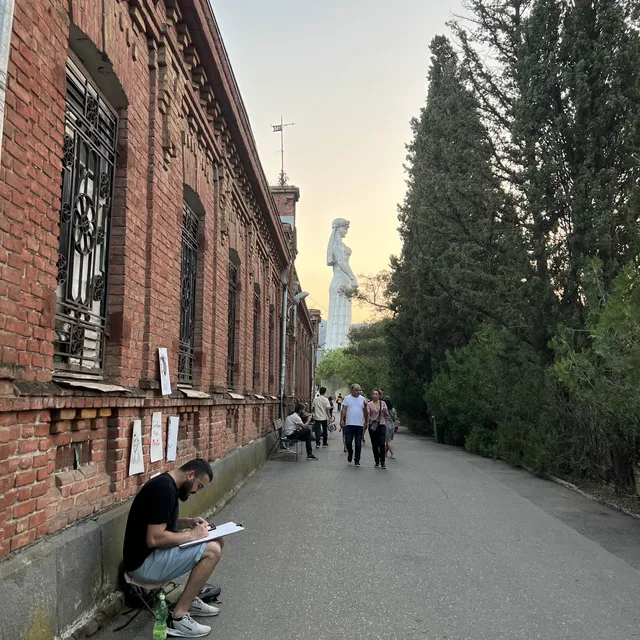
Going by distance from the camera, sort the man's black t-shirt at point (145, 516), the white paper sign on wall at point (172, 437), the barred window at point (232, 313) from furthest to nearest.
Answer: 1. the barred window at point (232, 313)
2. the white paper sign on wall at point (172, 437)
3. the man's black t-shirt at point (145, 516)

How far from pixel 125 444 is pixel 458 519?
4.72 m

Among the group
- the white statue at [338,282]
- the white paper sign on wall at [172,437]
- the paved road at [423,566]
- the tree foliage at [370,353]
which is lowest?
the paved road at [423,566]

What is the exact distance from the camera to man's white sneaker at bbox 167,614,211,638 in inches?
167

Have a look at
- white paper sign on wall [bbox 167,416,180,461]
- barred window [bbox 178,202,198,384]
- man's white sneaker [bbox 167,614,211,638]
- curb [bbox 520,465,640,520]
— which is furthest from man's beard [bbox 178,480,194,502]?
curb [bbox 520,465,640,520]

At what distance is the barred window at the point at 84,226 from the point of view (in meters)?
4.74

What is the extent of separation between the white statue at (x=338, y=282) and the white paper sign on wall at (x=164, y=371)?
284 feet

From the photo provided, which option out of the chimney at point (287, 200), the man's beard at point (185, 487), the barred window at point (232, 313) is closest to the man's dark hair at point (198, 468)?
the man's beard at point (185, 487)

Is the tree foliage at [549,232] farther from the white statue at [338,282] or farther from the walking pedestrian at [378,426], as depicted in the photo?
the white statue at [338,282]

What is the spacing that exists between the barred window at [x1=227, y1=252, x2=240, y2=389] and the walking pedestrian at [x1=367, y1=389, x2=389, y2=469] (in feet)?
10.5

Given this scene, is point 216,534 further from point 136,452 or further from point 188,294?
point 188,294

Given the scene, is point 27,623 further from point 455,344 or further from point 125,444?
point 455,344

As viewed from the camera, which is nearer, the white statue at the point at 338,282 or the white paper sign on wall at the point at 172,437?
the white paper sign on wall at the point at 172,437

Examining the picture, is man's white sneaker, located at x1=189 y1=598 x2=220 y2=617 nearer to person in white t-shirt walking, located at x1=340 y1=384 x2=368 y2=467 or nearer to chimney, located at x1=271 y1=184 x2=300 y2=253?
person in white t-shirt walking, located at x1=340 y1=384 x2=368 y2=467

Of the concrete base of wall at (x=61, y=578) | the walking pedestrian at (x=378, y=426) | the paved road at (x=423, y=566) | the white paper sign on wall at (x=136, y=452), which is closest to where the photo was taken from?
the concrete base of wall at (x=61, y=578)
